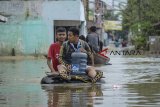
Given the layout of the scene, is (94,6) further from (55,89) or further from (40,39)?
(55,89)

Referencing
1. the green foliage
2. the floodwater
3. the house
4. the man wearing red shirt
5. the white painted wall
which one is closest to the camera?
the floodwater

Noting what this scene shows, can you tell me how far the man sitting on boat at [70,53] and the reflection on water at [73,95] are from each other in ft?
1.11

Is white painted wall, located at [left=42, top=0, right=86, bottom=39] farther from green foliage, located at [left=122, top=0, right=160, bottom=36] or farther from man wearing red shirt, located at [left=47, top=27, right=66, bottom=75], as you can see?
man wearing red shirt, located at [left=47, top=27, right=66, bottom=75]

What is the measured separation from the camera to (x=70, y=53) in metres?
12.5

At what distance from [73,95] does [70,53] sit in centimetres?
249

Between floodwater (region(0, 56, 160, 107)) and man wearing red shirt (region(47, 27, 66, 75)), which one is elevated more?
man wearing red shirt (region(47, 27, 66, 75))

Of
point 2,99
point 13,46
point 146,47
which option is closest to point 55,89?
point 2,99

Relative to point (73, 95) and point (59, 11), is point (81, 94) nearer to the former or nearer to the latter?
point (73, 95)

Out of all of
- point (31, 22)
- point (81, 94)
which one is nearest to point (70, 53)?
point (81, 94)

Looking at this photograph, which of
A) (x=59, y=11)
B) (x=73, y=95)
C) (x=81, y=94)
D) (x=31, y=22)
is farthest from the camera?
(x=59, y=11)

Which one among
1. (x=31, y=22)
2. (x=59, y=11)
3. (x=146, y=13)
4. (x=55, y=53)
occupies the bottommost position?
(x=55, y=53)

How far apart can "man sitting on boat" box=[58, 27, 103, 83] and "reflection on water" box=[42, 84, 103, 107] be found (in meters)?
0.34

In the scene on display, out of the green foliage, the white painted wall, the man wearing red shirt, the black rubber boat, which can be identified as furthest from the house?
the black rubber boat

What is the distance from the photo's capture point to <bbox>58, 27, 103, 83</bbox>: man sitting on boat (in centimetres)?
1237
